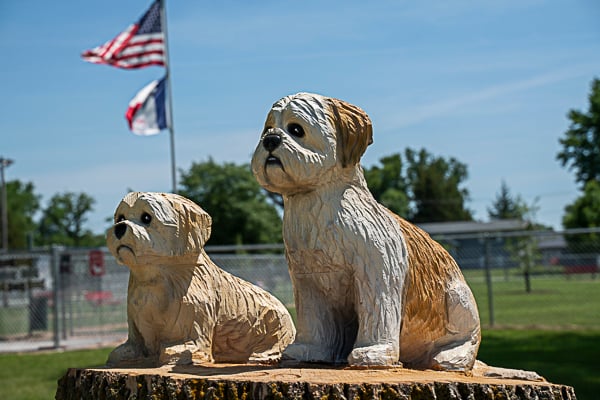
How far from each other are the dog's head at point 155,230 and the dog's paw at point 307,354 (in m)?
0.88

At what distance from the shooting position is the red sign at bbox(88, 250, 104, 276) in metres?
13.3

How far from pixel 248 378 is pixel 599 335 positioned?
35.3ft

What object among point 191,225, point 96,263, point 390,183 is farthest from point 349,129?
point 390,183

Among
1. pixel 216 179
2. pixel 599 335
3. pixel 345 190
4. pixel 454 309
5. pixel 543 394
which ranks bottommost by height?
pixel 599 335

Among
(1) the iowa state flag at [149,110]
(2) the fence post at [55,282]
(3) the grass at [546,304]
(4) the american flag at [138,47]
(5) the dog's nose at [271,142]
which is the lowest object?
(3) the grass at [546,304]

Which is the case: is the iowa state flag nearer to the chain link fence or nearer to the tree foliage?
the chain link fence

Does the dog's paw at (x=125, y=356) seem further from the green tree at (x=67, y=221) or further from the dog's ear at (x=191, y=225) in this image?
the green tree at (x=67, y=221)

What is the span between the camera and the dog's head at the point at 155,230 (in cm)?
359

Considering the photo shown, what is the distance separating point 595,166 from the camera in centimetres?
3641

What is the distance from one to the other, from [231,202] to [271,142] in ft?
70.8

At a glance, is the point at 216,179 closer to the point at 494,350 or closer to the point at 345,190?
the point at 494,350

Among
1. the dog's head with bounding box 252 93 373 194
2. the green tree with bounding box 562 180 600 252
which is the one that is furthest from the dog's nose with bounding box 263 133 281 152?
the green tree with bounding box 562 180 600 252

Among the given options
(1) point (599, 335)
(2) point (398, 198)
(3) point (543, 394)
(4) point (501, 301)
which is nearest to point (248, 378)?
(3) point (543, 394)

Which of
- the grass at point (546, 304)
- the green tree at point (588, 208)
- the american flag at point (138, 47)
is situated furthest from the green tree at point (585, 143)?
the american flag at point (138, 47)
